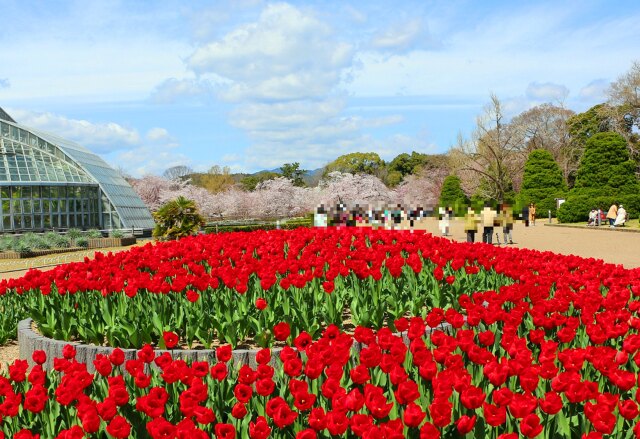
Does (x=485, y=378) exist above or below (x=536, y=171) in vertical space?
below

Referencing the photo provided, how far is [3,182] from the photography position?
29484 mm

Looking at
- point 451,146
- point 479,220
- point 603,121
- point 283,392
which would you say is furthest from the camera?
point 451,146

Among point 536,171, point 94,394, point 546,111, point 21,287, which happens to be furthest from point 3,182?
point 546,111

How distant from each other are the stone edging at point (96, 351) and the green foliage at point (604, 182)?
3039 cm

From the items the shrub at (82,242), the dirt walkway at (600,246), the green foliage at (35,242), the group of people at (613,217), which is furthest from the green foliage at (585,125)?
the green foliage at (35,242)

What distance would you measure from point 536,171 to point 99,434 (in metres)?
44.3

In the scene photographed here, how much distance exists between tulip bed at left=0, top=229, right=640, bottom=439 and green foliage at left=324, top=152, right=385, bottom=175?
75053 mm

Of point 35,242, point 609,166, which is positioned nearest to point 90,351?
point 35,242

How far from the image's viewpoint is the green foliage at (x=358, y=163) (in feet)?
272

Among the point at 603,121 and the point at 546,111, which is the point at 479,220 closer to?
the point at 603,121

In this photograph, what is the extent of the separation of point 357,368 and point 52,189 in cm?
3036

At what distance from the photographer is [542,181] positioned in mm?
44188

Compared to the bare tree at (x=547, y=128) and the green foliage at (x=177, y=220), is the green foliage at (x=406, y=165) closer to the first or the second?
the bare tree at (x=547, y=128)

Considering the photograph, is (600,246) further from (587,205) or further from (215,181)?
(215,181)
